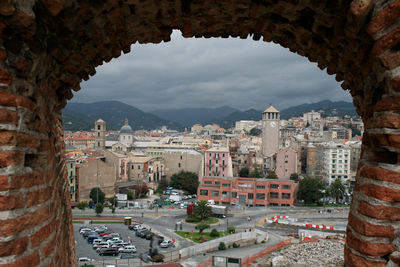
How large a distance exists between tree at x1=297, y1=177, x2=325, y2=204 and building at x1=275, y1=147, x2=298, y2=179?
764 cm

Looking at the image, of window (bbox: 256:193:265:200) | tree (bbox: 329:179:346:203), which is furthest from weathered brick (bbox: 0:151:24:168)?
tree (bbox: 329:179:346:203)

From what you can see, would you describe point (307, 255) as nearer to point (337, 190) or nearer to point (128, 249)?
point (128, 249)

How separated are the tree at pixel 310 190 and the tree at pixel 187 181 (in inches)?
493

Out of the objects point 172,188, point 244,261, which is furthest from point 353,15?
point 172,188

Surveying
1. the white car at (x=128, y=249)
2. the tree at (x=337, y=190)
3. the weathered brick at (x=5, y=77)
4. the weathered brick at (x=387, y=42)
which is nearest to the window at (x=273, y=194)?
the tree at (x=337, y=190)

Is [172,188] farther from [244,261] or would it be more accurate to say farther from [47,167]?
[47,167]

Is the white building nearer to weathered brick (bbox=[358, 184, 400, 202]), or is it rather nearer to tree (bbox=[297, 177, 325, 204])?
tree (bbox=[297, 177, 325, 204])

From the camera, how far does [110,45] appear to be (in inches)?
121

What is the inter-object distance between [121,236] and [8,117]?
2305 cm

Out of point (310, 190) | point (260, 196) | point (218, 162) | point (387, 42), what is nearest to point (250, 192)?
point (260, 196)

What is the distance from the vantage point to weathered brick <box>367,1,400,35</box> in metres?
1.74

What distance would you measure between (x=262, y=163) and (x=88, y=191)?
88.7 ft

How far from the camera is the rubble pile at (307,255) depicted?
18516 mm

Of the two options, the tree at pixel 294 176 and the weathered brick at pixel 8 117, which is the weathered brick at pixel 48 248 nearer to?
the weathered brick at pixel 8 117
